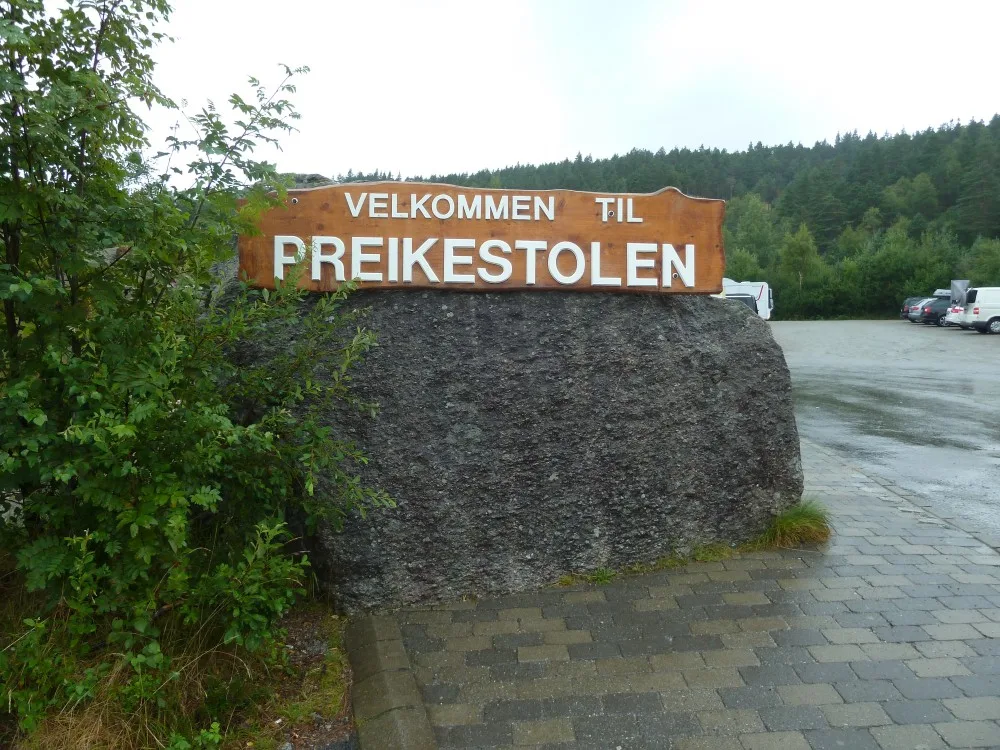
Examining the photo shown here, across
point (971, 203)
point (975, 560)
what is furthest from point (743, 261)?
point (975, 560)

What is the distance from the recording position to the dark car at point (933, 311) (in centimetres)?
3740

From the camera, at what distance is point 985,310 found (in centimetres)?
3034

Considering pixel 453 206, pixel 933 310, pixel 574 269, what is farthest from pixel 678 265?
pixel 933 310

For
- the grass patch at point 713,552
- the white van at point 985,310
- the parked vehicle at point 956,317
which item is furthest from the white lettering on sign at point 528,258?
the parked vehicle at point 956,317

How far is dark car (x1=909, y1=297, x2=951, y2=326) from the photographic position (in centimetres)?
3740

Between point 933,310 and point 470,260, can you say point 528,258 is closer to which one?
point 470,260

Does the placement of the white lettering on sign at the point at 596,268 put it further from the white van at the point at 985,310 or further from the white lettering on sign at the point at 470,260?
the white van at the point at 985,310

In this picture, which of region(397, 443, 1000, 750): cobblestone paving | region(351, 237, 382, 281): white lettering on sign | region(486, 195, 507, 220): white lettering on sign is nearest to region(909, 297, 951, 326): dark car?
region(397, 443, 1000, 750): cobblestone paving

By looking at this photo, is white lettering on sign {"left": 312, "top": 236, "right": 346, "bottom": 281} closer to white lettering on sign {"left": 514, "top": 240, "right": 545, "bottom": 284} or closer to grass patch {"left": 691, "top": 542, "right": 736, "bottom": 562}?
white lettering on sign {"left": 514, "top": 240, "right": 545, "bottom": 284}

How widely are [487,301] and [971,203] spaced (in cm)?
7236

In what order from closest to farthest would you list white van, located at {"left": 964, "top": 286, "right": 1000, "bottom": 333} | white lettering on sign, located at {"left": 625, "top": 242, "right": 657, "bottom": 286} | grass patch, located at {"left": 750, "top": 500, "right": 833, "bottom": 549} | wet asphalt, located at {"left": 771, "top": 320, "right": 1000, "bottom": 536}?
white lettering on sign, located at {"left": 625, "top": 242, "right": 657, "bottom": 286} < grass patch, located at {"left": 750, "top": 500, "right": 833, "bottom": 549} < wet asphalt, located at {"left": 771, "top": 320, "right": 1000, "bottom": 536} < white van, located at {"left": 964, "top": 286, "right": 1000, "bottom": 333}

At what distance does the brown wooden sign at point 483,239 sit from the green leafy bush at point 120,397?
79 cm

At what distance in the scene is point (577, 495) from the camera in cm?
419

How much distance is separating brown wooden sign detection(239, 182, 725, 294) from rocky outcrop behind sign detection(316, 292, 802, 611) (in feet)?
0.38
